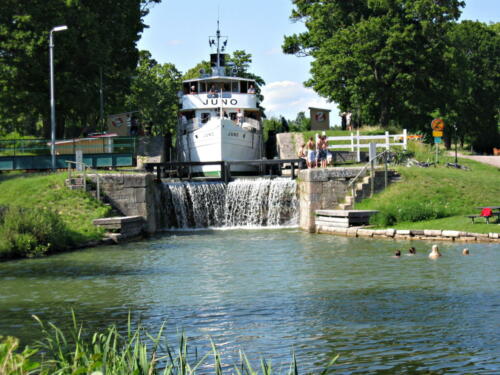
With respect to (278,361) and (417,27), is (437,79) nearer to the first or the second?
(417,27)

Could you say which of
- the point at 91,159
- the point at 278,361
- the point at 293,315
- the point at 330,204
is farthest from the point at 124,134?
the point at 278,361

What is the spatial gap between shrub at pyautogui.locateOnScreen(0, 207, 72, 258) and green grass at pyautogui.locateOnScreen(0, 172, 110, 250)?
1.49 m

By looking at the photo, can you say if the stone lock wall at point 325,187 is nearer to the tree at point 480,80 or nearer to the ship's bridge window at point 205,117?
the ship's bridge window at point 205,117

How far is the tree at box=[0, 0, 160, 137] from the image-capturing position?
3900cm

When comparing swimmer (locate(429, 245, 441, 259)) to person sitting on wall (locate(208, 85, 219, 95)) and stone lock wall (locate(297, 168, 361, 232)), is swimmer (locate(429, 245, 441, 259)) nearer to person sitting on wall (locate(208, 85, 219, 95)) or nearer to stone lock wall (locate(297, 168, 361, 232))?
stone lock wall (locate(297, 168, 361, 232))

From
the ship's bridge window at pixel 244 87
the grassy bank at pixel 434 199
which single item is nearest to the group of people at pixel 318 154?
the grassy bank at pixel 434 199

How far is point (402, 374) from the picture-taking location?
30.3 ft

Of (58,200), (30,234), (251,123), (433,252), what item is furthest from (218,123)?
(433,252)

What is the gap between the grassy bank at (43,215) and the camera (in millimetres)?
21516

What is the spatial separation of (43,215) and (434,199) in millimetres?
13058

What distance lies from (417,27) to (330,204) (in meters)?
21.6

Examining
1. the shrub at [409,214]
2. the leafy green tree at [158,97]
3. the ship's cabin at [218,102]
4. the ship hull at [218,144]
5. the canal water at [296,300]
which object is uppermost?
the leafy green tree at [158,97]

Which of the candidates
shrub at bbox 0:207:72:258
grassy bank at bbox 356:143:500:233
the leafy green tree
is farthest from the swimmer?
the leafy green tree

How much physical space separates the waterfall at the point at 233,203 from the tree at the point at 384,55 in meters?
16.5
